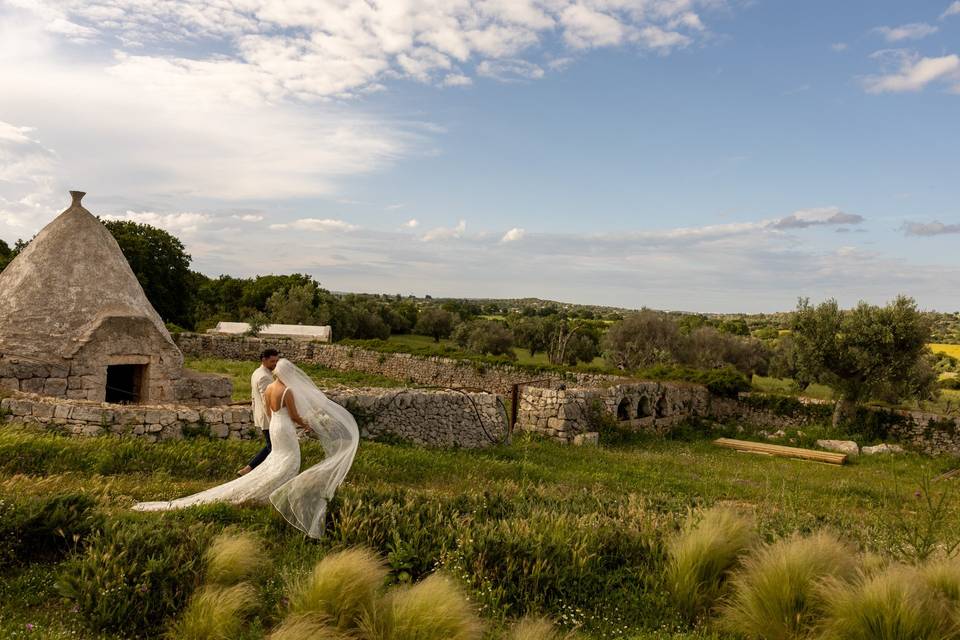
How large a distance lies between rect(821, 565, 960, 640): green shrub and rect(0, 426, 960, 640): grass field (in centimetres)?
79

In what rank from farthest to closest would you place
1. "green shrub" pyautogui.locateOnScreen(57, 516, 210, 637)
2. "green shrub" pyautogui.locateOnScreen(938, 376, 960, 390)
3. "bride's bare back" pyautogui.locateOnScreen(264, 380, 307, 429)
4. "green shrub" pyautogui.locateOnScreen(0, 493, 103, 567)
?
"green shrub" pyautogui.locateOnScreen(938, 376, 960, 390) < "bride's bare back" pyautogui.locateOnScreen(264, 380, 307, 429) < "green shrub" pyautogui.locateOnScreen(0, 493, 103, 567) < "green shrub" pyautogui.locateOnScreen(57, 516, 210, 637)

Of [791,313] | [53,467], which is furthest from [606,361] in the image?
[53,467]

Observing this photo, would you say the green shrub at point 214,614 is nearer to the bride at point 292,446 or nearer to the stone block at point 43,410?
the bride at point 292,446

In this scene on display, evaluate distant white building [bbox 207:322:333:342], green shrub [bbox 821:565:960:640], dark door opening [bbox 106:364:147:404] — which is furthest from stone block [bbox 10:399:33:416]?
distant white building [bbox 207:322:333:342]

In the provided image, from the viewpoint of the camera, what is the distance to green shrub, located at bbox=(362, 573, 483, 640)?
4.40 m

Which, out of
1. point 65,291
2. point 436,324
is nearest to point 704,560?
point 65,291

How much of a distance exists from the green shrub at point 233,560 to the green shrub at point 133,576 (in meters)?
0.13

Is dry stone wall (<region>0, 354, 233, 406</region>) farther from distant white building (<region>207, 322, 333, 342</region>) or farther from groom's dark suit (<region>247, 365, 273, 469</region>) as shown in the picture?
distant white building (<region>207, 322, 333, 342</region>)

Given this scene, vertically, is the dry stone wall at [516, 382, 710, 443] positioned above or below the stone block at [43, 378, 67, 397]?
below

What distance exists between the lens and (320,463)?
23.2 feet

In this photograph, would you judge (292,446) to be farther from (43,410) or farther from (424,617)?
(43,410)

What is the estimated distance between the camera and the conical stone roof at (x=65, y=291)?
11836 millimetres

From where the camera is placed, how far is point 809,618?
498 cm

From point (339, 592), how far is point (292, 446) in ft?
9.38
